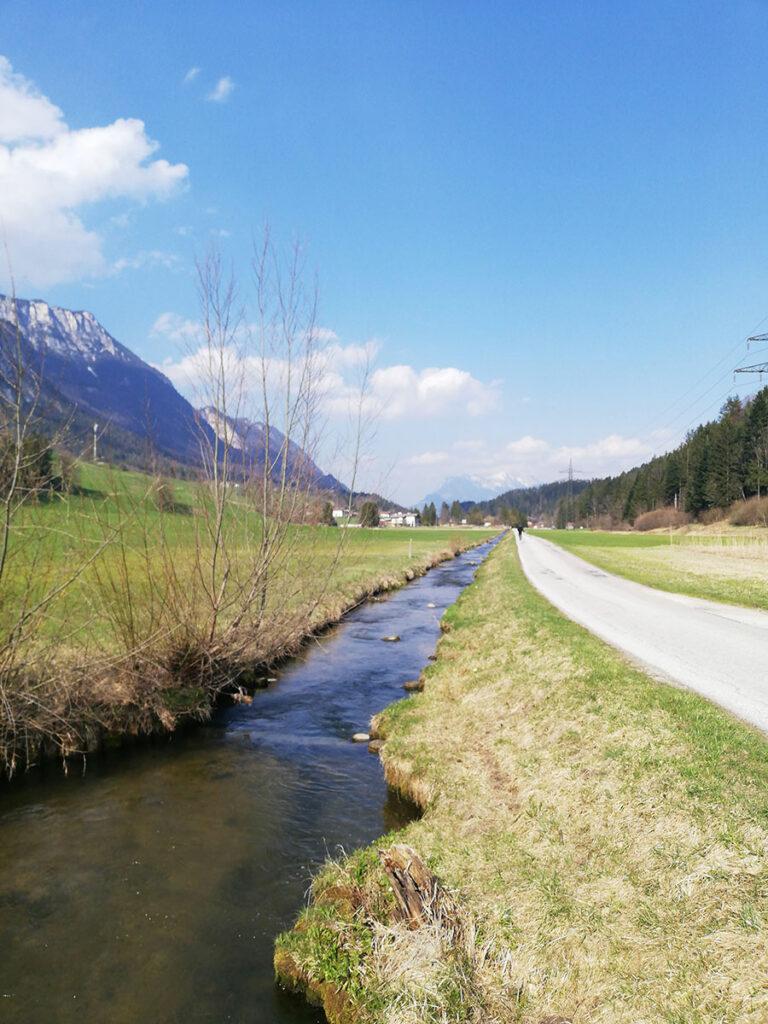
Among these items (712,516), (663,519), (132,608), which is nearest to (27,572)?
(132,608)

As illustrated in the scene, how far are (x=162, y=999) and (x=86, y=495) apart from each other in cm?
721

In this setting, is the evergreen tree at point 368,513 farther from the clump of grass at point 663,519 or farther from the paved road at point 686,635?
the clump of grass at point 663,519

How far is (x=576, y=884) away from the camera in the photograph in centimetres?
528

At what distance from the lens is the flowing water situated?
5207 mm

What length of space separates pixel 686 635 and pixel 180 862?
1090 cm

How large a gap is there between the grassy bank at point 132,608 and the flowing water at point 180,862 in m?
0.81

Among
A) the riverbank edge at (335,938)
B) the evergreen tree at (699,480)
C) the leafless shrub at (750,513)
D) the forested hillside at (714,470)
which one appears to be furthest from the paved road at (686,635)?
the evergreen tree at (699,480)

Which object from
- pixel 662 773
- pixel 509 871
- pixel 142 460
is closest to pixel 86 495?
pixel 142 460

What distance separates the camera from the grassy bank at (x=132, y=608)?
363 inches

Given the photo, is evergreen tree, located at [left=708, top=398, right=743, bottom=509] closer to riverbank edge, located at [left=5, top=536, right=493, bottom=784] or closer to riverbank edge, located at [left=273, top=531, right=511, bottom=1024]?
riverbank edge, located at [left=5, top=536, right=493, bottom=784]

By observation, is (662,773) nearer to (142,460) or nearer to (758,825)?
(758,825)

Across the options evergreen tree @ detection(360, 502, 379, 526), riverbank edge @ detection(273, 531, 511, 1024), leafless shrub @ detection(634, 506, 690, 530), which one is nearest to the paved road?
riverbank edge @ detection(273, 531, 511, 1024)

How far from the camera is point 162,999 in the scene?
16.7 feet

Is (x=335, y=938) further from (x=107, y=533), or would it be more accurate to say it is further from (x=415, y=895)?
(x=107, y=533)
